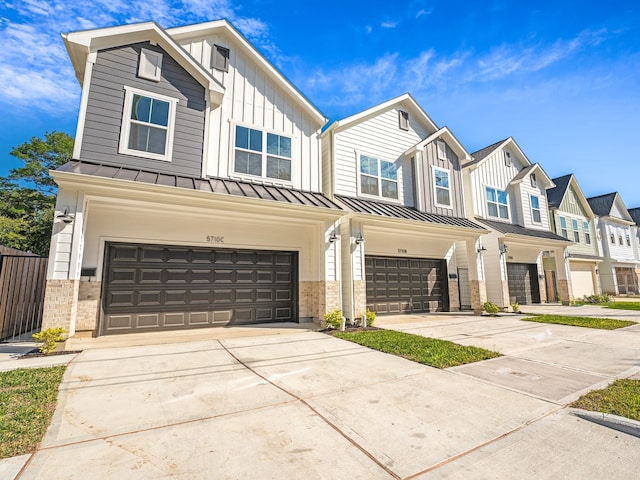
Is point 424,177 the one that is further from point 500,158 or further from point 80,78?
point 80,78

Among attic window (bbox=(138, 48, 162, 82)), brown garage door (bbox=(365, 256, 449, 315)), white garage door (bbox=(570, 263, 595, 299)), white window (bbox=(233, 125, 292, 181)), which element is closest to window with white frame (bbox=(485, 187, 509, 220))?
brown garage door (bbox=(365, 256, 449, 315))

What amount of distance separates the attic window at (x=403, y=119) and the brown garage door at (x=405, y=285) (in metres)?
5.85

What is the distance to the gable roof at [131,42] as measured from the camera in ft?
24.6

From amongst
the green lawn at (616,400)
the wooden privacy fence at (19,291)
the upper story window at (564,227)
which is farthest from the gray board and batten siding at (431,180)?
the wooden privacy fence at (19,291)

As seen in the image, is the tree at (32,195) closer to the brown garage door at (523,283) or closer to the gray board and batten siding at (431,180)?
the gray board and batten siding at (431,180)

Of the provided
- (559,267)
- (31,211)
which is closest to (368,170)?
(559,267)

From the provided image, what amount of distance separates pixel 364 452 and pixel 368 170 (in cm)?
1053

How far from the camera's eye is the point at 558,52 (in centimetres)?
884

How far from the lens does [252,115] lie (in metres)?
9.87

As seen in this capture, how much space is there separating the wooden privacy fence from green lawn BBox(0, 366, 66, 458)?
3392 millimetres

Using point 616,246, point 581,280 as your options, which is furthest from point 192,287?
point 616,246

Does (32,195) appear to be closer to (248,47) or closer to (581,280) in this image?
(248,47)

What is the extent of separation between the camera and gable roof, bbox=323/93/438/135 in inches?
451

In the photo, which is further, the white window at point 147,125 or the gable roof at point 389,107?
the gable roof at point 389,107
